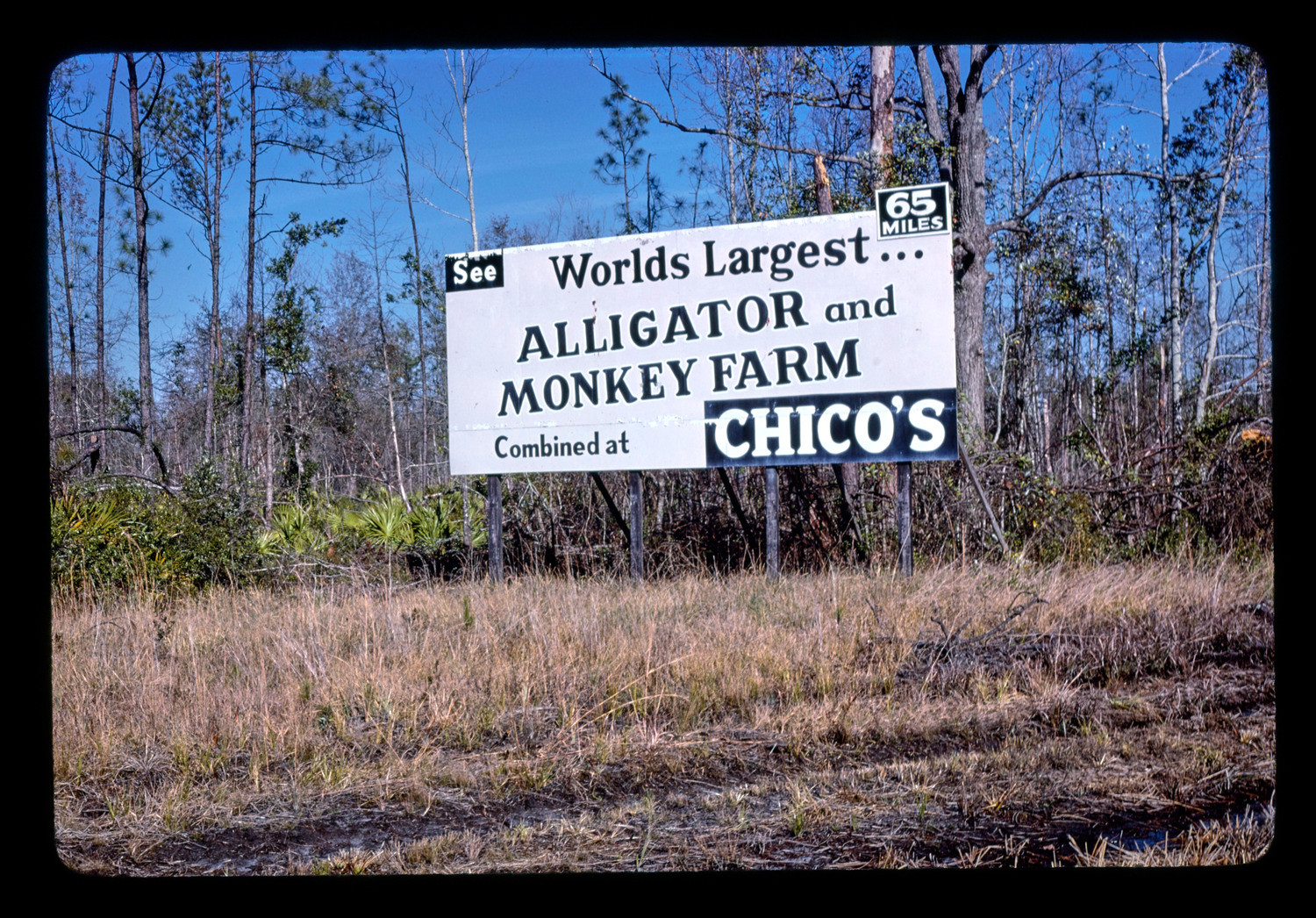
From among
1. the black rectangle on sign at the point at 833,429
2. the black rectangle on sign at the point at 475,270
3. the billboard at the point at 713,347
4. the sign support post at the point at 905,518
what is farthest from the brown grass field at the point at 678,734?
the black rectangle on sign at the point at 475,270

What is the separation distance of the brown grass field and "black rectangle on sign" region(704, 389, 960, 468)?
1.46 meters

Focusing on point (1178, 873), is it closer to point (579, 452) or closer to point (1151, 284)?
point (579, 452)

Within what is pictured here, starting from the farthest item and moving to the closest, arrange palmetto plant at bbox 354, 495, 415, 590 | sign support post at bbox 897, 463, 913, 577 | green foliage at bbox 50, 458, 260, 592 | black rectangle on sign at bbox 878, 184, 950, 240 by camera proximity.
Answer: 1. palmetto plant at bbox 354, 495, 415, 590
2. green foliage at bbox 50, 458, 260, 592
3. sign support post at bbox 897, 463, 913, 577
4. black rectangle on sign at bbox 878, 184, 950, 240

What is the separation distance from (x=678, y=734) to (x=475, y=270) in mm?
5637

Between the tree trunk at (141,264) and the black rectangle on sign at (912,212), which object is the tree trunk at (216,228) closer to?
the tree trunk at (141,264)

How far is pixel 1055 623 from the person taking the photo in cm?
585

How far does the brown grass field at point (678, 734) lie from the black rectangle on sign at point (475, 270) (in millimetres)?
3370

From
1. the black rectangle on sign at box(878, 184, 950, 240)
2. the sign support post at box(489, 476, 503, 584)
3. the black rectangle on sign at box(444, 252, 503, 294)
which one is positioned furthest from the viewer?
the sign support post at box(489, 476, 503, 584)

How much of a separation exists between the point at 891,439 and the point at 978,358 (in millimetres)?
3978

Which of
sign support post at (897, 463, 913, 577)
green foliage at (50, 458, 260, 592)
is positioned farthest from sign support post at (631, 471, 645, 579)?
green foliage at (50, 458, 260, 592)

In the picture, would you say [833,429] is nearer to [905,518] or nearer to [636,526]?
[905,518]

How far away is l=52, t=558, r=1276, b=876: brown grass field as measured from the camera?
337 centimetres

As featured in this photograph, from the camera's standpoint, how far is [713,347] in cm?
813

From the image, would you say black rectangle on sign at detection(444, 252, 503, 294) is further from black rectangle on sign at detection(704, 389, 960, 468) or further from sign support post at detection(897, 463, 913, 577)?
sign support post at detection(897, 463, 913, 577)
